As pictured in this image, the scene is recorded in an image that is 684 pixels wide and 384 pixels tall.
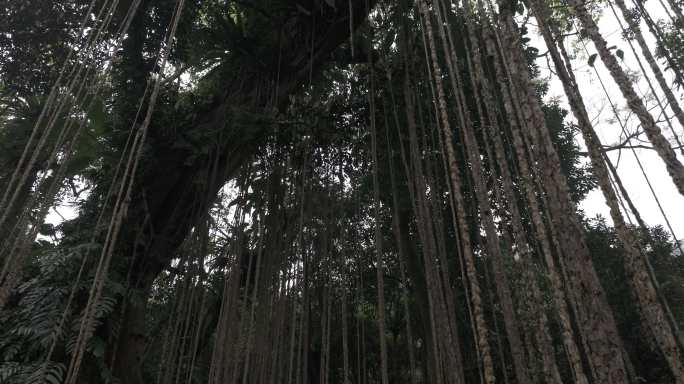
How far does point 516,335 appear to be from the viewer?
1.08 metres

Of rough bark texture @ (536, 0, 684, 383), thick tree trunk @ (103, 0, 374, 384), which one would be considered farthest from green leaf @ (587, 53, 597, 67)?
thick tree trunk @ (103, 0, 374, 384)

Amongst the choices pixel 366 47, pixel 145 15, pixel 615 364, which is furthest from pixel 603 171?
pixel 145 15

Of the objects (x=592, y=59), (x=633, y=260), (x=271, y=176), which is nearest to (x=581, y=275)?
(x=633, y=260)

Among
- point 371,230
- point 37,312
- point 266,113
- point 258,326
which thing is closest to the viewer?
point 37,312

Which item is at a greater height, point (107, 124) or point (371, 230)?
point (371, 230)

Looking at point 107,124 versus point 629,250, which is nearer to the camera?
point 629,250

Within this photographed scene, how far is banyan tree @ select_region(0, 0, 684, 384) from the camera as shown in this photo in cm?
108

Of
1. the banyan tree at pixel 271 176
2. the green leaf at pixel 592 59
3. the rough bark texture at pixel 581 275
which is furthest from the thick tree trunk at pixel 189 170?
the rough bark texture at pixel 581 275

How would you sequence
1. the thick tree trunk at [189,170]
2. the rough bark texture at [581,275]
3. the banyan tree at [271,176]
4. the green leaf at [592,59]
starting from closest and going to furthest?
the rough bark texture at [581,275] < the banyan tree at [271,176] < the green leaf at [592,59] < the thick tree trunk at [189,170]

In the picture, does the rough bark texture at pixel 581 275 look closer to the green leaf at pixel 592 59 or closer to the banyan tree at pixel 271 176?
the banyan tree at pixel 271 176

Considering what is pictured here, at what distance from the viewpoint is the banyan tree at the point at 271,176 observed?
108 cm

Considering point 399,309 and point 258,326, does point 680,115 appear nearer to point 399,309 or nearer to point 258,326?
point 258,326

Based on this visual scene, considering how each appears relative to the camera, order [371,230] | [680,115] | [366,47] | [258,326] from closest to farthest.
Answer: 1. [680,115]
2. [258,326]
3. [366,47]
4. [371,230]

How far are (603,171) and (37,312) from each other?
2193 mm
